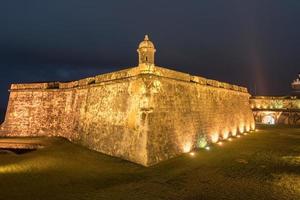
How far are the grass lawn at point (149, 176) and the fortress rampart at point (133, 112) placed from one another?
97cm

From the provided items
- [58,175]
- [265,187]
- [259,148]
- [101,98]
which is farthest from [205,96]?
[58,175]

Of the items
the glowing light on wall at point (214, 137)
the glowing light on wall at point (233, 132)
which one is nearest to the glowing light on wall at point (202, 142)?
the glowing light on wall at point (214, 137)

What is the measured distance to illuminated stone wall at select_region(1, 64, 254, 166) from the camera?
11.9 m

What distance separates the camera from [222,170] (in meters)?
10.6

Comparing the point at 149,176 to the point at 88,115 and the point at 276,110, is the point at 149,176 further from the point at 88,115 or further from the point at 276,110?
the point at 276,110

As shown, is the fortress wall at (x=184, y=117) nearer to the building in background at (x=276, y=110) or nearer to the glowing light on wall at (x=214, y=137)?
the glowing light on wall at (x=214, y=137)

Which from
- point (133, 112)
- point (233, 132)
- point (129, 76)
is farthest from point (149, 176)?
point (233, 132)

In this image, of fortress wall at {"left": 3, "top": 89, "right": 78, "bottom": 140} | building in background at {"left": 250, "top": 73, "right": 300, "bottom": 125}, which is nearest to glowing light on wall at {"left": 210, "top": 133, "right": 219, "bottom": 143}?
fortress wall at {"left": 3, "top": 89, "right": 78, "bottom": 140}

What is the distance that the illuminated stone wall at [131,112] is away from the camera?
11906 millimetres

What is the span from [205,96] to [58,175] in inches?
471

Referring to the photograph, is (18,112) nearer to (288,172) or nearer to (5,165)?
(5,165)

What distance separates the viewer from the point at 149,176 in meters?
9.76

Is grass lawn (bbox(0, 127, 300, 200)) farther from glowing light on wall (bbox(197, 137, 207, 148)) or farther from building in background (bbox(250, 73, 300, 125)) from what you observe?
building in background (bbox(250, 73, 300, 125))

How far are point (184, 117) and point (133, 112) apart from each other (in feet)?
12.6
